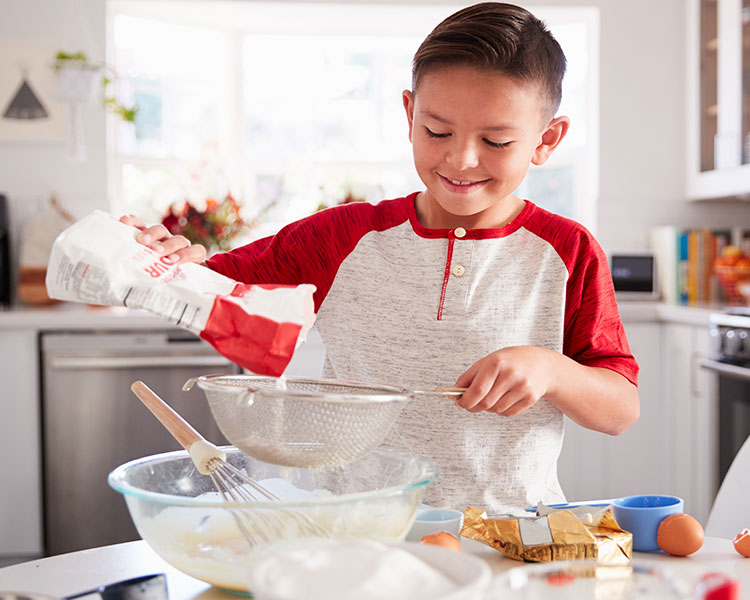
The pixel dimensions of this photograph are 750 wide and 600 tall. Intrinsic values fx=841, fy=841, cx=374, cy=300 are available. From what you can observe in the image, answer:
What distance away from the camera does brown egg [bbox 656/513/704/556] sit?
795 mm

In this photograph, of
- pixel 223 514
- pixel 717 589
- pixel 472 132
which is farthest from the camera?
pixel 472 132

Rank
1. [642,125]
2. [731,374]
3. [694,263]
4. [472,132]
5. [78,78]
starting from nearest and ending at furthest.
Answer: [472,132] → [731,374] → [78,78] → [694,263] → [642,125]

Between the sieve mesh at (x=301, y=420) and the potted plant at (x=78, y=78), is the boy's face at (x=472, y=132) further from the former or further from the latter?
the potted plant at (x=78, y=78)

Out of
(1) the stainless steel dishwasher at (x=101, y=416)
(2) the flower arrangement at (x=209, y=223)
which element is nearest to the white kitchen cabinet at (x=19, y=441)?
(1) the stainless steel dishwasher at (x=101, y=416)

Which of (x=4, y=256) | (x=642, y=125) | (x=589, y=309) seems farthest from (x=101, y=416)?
(x=642, y=125)

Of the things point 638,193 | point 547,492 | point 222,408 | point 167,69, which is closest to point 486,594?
point 222,408

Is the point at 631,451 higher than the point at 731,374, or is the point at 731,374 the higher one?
the point at 731,374

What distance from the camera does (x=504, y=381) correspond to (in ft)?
2.76

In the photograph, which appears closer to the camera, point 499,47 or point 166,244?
point 166,244

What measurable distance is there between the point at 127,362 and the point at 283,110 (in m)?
1.45

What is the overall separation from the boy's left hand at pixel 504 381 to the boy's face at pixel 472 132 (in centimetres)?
25

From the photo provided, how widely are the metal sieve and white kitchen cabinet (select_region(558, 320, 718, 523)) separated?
88.3 inches

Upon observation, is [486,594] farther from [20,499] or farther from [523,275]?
[20,499]

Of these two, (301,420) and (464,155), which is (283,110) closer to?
(464,155)
